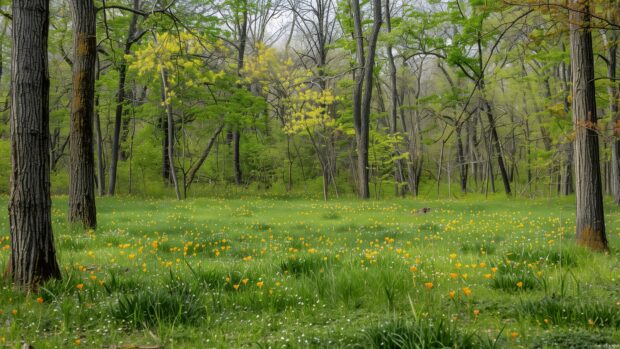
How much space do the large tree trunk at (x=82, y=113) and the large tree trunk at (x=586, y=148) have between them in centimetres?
905

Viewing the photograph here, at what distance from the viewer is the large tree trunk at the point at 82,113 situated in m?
9.31

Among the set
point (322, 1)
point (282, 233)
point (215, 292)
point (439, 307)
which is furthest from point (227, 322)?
point (322, 1)

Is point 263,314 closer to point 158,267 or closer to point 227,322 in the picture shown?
point 227,322

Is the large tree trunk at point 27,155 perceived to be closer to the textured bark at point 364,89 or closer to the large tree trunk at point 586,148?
the large tree trunk at point 586,148

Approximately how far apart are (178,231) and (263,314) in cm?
683

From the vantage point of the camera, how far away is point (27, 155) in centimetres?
433

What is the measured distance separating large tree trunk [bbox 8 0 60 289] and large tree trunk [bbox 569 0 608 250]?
7254 millimetres

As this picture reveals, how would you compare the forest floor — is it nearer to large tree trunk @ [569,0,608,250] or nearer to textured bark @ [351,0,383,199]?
large tree trunk @ [569,0,608,250]

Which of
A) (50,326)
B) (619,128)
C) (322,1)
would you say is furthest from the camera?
(322,1)

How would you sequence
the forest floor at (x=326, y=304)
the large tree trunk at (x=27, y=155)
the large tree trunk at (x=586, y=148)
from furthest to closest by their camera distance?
the large tree trunk at (x=586, y=148), the large tree trunk at (x=27, y=155), the forest floor at (x=326, y=304)

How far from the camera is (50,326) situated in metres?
3.41

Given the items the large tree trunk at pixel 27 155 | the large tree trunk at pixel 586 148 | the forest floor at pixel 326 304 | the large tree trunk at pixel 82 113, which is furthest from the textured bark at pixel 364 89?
the large tree trunk at pixel 27 155

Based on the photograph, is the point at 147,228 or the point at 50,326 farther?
the point at 147,228

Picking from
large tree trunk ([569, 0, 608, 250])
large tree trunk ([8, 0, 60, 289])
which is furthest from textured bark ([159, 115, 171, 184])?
large tree trunk ([569, 0, 608, 250])
